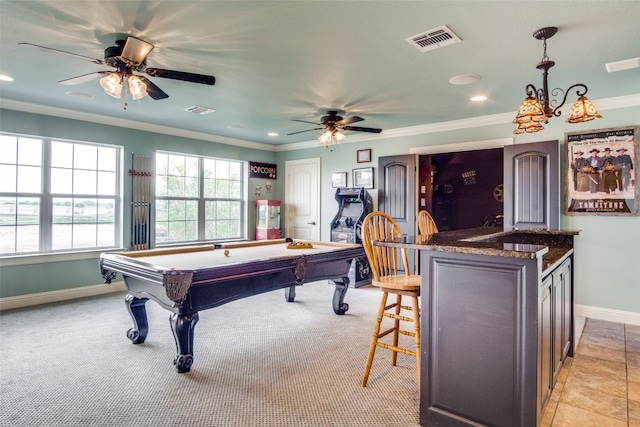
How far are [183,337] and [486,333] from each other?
2.11 meters

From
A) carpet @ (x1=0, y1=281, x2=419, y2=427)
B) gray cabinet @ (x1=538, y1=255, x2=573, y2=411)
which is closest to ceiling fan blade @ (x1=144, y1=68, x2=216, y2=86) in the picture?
carpet @ (x1=0, y1=281, x2=419, y2=427)

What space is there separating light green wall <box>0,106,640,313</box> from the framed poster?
0.10 meters

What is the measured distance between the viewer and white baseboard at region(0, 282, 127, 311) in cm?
450

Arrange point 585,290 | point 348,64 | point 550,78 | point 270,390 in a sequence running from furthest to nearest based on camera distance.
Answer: point 585,290, point 550,78, point 348,64, point 270,390

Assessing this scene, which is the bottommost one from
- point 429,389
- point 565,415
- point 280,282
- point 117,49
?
point 565,415

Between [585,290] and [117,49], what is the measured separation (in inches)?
217

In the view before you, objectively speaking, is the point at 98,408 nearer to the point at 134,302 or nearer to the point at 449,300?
the point at 134,302

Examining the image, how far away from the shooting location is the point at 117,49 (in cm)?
273

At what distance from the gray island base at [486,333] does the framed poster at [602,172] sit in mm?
2791

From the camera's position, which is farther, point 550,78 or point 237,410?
point 550,78

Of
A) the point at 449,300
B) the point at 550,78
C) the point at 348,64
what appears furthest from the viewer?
the point at 550,78

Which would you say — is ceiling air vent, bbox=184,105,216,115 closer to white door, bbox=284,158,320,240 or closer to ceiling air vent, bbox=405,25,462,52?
white door, bbox=284,158,320,240

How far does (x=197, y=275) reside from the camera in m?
2.56

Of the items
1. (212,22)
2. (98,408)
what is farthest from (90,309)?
(212,22)
